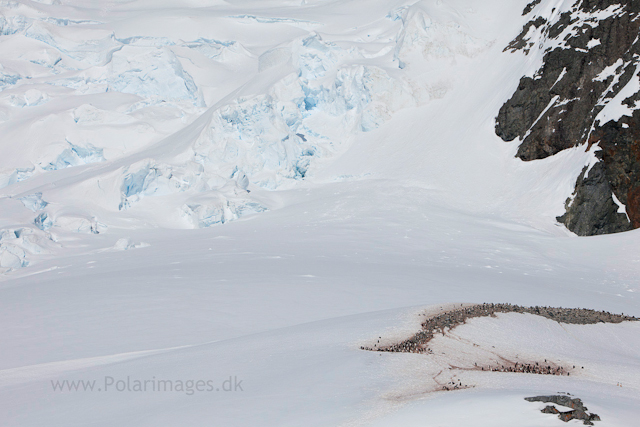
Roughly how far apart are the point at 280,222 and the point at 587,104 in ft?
75.9

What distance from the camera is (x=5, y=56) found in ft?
180

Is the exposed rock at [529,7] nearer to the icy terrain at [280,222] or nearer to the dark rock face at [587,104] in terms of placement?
the icy terrain at [280,222]

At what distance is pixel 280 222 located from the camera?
32125mm

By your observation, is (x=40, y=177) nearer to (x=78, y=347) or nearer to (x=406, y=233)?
(x=406, y=233)

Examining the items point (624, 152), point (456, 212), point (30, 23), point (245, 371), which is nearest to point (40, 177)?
point (30, 23)

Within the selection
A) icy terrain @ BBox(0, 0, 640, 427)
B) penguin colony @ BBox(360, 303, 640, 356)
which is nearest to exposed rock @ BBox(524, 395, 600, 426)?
icy terrain @ BBox(0, 0, 640, 427)

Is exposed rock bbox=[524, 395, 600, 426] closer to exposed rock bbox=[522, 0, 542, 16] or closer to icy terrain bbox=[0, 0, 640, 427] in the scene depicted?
icy terrain bbox=[0, 0, 640, 427]

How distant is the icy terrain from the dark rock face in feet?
5.30

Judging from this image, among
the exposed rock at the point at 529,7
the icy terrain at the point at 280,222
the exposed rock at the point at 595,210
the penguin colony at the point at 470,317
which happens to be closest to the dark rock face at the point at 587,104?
the exposed rock at the point at 595,210

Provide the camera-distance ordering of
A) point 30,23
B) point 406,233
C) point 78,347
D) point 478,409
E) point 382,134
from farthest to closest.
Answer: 1. point 30,23
2. point 382,134
3. point 406,233
4. point 78,347
5. point 478,409

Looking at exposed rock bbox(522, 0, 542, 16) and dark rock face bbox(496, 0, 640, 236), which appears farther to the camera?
exposed rock bbox(522, 0, 542, 16)

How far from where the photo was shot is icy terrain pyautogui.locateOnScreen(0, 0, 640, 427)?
8.47 meters

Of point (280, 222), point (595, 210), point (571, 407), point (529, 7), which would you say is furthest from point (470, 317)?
point (529, 7)

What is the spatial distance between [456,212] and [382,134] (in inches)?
524
